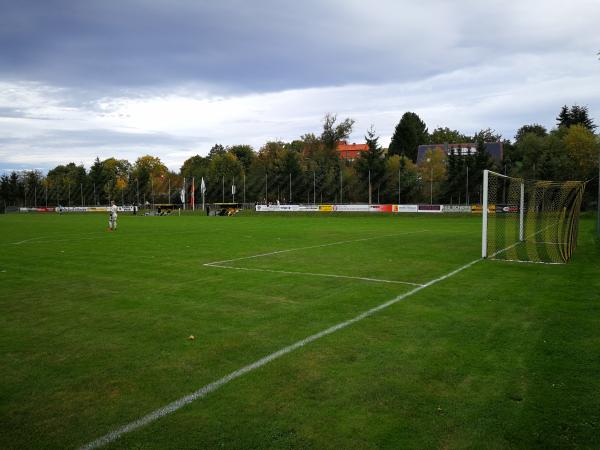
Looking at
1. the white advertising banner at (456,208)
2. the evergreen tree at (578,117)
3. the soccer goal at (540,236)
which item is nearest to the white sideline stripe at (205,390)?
the soccer goal at (540,236)

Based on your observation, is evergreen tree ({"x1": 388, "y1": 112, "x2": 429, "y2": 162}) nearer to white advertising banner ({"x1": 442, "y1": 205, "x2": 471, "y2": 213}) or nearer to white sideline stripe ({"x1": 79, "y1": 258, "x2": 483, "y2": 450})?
white advertising banner ({"x1": 442, "y1": 205, "x2": 471, "y2": 213})

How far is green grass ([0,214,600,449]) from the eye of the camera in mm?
3758

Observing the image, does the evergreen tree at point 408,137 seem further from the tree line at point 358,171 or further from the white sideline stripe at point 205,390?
the white sideline stripe at point 205,390

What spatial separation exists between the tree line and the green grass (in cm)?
4037

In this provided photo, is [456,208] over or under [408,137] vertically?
under

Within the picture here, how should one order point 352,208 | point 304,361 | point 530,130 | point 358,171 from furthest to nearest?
point 530,130 → point 358,171 → point 352,208 → point 304,361

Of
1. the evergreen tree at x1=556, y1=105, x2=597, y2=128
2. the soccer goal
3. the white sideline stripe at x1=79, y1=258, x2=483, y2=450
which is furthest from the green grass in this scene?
the evergreen tree at x1=556, y1=105, x2=597, y2=128

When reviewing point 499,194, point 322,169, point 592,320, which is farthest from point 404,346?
point 322,169

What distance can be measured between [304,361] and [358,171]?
179 feet

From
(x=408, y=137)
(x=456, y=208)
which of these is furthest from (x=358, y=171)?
(x=408, y=137)

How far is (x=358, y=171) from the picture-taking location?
58719mm

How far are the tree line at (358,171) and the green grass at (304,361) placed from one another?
1589 inches

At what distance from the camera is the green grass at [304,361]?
3758 millimetres

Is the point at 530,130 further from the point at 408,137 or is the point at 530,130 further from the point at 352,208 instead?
the point at 352,208
